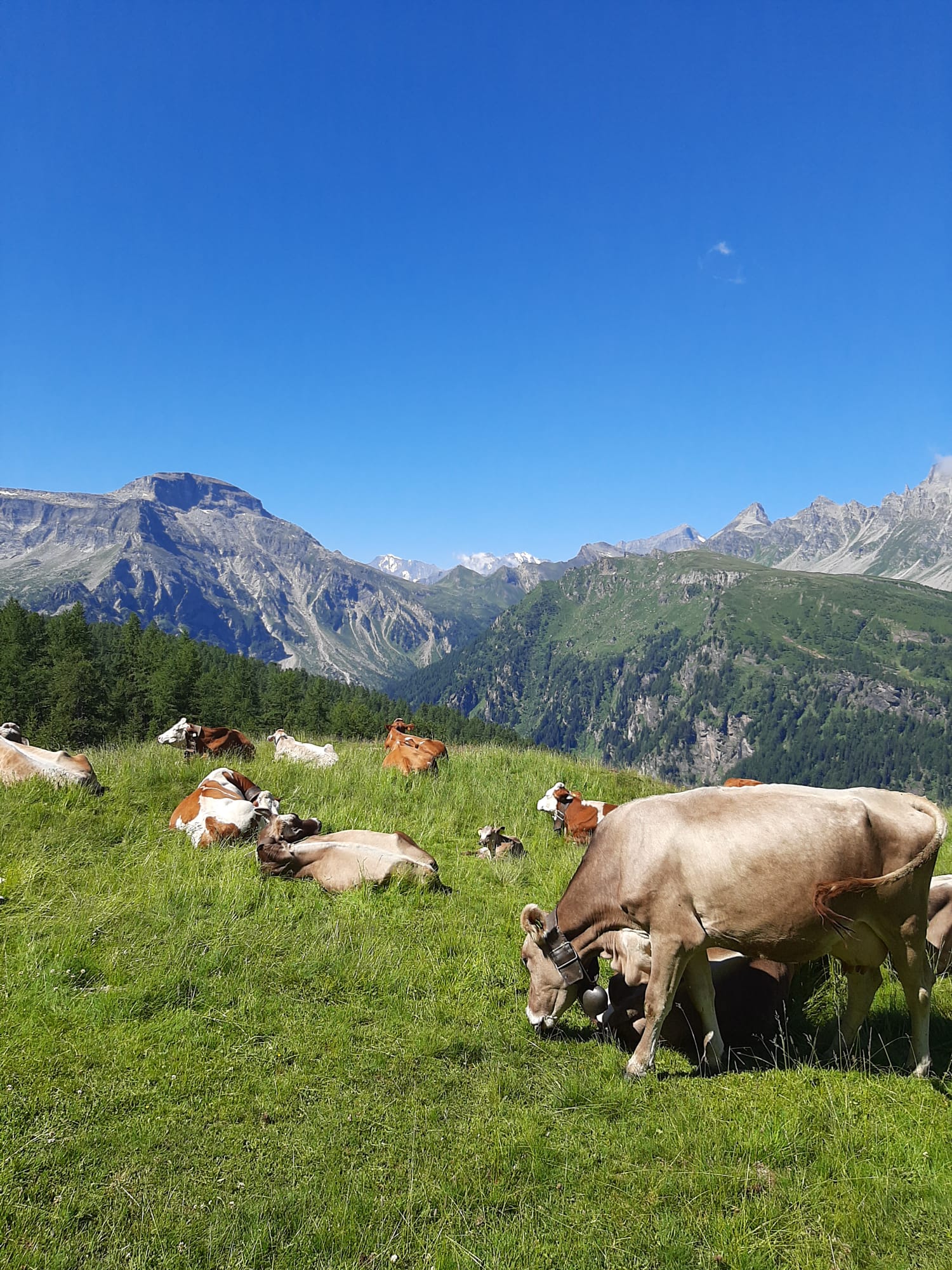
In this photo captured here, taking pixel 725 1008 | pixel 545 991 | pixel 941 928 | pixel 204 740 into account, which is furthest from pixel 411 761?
pixel 941 928

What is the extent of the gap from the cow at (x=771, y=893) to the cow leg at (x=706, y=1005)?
0.04 ft

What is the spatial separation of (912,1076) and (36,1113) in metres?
7.40

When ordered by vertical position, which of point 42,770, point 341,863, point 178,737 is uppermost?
point 42,770

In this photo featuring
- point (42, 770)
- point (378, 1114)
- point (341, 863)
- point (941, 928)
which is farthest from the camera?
point (42, 770)

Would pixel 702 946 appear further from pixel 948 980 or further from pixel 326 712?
pixel 326 712

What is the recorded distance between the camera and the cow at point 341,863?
9.62m

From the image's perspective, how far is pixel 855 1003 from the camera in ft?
21.1

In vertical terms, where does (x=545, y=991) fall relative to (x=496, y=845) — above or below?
above

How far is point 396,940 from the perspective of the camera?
8039mm

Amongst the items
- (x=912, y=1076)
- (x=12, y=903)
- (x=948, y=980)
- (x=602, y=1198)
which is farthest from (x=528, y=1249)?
(x=12, y=903)

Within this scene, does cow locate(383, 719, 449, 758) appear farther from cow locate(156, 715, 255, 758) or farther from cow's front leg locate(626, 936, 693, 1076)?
cow's front leg locate(626, 936, 693, 1076)

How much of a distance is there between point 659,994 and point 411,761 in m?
10.9

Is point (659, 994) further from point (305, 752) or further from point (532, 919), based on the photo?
point (305, 752)

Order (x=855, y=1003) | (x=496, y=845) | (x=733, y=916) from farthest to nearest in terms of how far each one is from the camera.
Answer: (x=496, y=845) < (x=855, y=1003) < (x=733, y=916)
